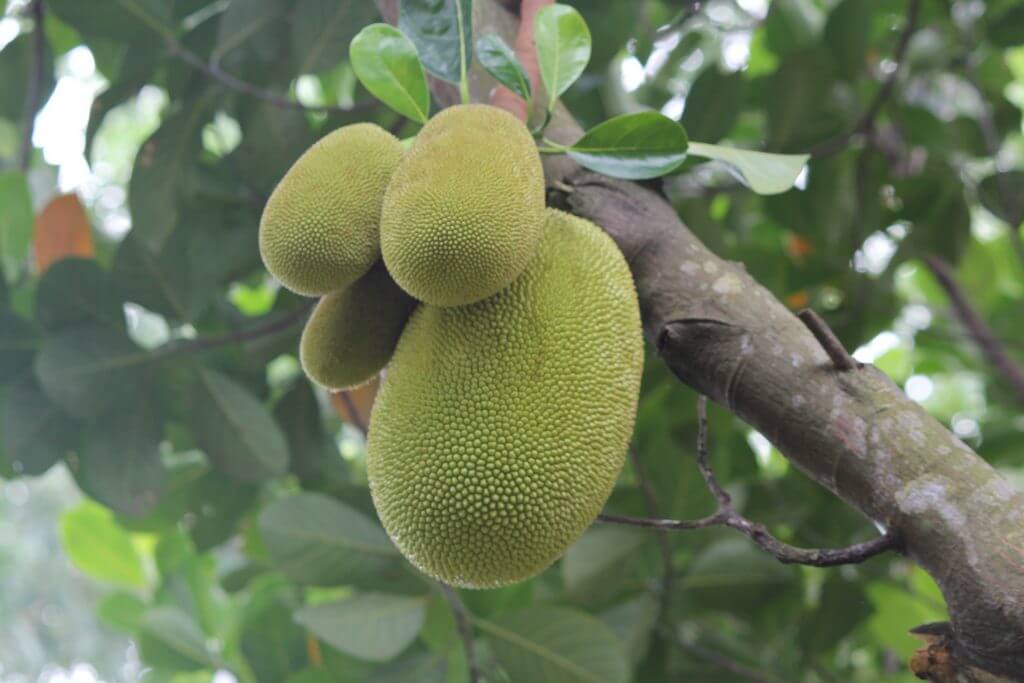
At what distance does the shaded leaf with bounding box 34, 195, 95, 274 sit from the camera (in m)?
1.36

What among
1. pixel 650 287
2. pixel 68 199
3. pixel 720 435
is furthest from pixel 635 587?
pixel 68 199

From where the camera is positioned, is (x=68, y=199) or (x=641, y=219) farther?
(x=68, y=199)

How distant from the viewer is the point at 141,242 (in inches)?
48.9

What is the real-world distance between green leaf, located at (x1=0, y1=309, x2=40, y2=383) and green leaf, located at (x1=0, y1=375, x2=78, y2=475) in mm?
19

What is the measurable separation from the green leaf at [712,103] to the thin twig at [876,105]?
221 mm

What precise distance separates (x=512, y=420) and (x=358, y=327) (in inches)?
7.3

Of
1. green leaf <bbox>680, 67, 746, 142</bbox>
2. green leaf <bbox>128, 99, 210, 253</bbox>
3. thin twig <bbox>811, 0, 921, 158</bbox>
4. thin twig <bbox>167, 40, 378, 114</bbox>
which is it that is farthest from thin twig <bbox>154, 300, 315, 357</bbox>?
thin twig <bbox>811, 0, 921, 158</bbox>

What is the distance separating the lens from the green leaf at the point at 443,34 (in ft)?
2.61

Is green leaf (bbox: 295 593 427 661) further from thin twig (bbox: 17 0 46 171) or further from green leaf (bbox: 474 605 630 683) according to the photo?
thin twig (bbox: 17 0 46 171)

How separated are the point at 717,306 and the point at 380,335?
10.5 inches

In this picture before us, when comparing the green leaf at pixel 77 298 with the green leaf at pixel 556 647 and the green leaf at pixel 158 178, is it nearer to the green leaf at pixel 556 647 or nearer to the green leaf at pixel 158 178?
the green leaf at pixel 158 178

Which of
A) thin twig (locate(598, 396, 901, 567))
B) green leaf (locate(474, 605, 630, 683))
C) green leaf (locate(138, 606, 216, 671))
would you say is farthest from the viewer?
green leaf (locate(138, 606, 216, 671))

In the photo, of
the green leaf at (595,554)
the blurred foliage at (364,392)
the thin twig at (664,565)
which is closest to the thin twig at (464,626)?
the blurred foliage at (364,392)

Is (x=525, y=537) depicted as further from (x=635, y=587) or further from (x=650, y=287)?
(x=635, y=587)
